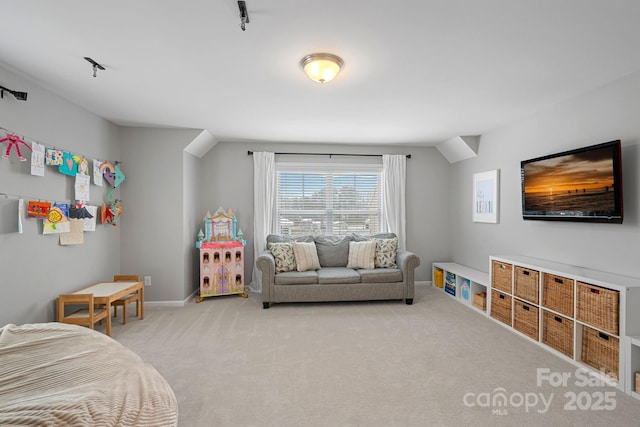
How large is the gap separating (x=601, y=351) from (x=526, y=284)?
834 mm

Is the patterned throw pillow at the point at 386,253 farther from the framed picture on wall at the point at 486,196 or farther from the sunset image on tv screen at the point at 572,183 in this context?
the sunset image on tv screen at the point at 572,183

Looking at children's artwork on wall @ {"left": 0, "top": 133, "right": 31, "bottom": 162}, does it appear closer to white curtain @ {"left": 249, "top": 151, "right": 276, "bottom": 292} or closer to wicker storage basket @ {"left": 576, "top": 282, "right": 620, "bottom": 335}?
white curtain @ {"left": 249, "top": 151, "right": 276, "bottom": 292}

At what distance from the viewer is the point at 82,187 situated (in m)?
3.49

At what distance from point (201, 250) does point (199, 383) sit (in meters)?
2.40

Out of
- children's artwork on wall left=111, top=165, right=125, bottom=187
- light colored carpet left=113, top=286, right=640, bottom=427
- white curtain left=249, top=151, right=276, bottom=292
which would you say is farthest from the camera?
white curtain left=249, top=151, right=276, bottom=292

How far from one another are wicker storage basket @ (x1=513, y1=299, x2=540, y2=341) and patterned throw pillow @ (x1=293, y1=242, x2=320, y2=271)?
251 cm

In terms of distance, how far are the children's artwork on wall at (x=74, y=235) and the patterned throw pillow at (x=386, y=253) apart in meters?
3.68

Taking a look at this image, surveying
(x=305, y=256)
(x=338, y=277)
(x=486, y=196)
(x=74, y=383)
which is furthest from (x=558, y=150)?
(x=74, y=383)

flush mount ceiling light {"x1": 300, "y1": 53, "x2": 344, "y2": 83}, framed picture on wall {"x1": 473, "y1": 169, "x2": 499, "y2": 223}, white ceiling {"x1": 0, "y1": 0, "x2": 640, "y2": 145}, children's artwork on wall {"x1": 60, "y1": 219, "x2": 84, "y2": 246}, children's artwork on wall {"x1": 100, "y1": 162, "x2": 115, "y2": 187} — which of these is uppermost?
white ceiling {"x1": 0, "y1": 0, "x2": 640, "y2": 145}

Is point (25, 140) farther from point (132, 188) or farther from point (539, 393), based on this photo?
point (539, 393)

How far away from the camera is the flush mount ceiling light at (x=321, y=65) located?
7.64 ft

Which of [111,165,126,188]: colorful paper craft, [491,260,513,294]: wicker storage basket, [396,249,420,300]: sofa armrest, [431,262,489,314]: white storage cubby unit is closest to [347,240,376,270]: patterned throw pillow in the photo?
[396,249,420,300]: sofa armrest

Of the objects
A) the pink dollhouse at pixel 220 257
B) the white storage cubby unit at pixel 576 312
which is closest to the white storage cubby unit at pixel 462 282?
the white storage cubby unit at pixel 576 312

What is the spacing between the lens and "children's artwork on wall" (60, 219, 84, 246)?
324cm
